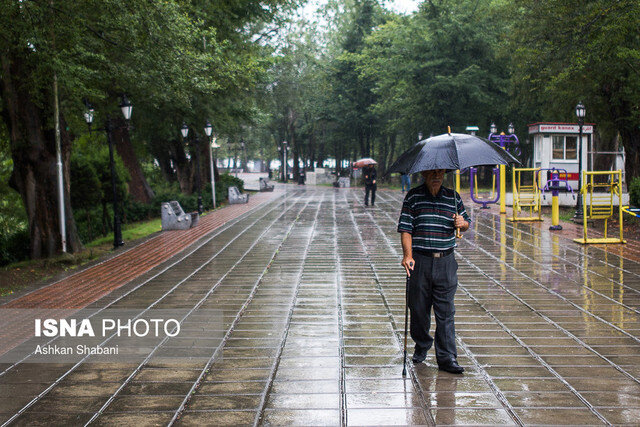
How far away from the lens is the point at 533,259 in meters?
10.6

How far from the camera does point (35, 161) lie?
1255 centimetres

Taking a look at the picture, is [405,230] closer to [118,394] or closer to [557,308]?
[118,394]

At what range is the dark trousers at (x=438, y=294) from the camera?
495 cm

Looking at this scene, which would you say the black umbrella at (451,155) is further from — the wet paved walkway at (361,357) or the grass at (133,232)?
the grass at (133,232)

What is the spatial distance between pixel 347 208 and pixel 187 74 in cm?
1104

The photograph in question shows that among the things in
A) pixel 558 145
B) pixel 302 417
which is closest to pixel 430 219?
pixel 302 417

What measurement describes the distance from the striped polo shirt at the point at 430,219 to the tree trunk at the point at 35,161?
984 centimetres

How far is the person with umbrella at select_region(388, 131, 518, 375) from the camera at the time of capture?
16.2 ft

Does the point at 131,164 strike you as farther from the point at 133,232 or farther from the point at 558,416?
the point at 558,416

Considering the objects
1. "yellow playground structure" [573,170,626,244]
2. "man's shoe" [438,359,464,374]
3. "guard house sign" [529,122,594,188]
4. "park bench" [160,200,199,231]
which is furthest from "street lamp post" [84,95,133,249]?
"guard house sign" [529,122,594,188]

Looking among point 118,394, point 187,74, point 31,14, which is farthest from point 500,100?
point 118,394

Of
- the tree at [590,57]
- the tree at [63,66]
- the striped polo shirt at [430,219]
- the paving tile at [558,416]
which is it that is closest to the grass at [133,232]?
the tree at [63,66]

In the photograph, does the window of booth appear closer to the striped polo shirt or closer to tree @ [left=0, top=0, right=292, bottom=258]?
tree @ [left=0, top=0, right=292, bottom=258]

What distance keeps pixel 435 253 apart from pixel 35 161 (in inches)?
407
